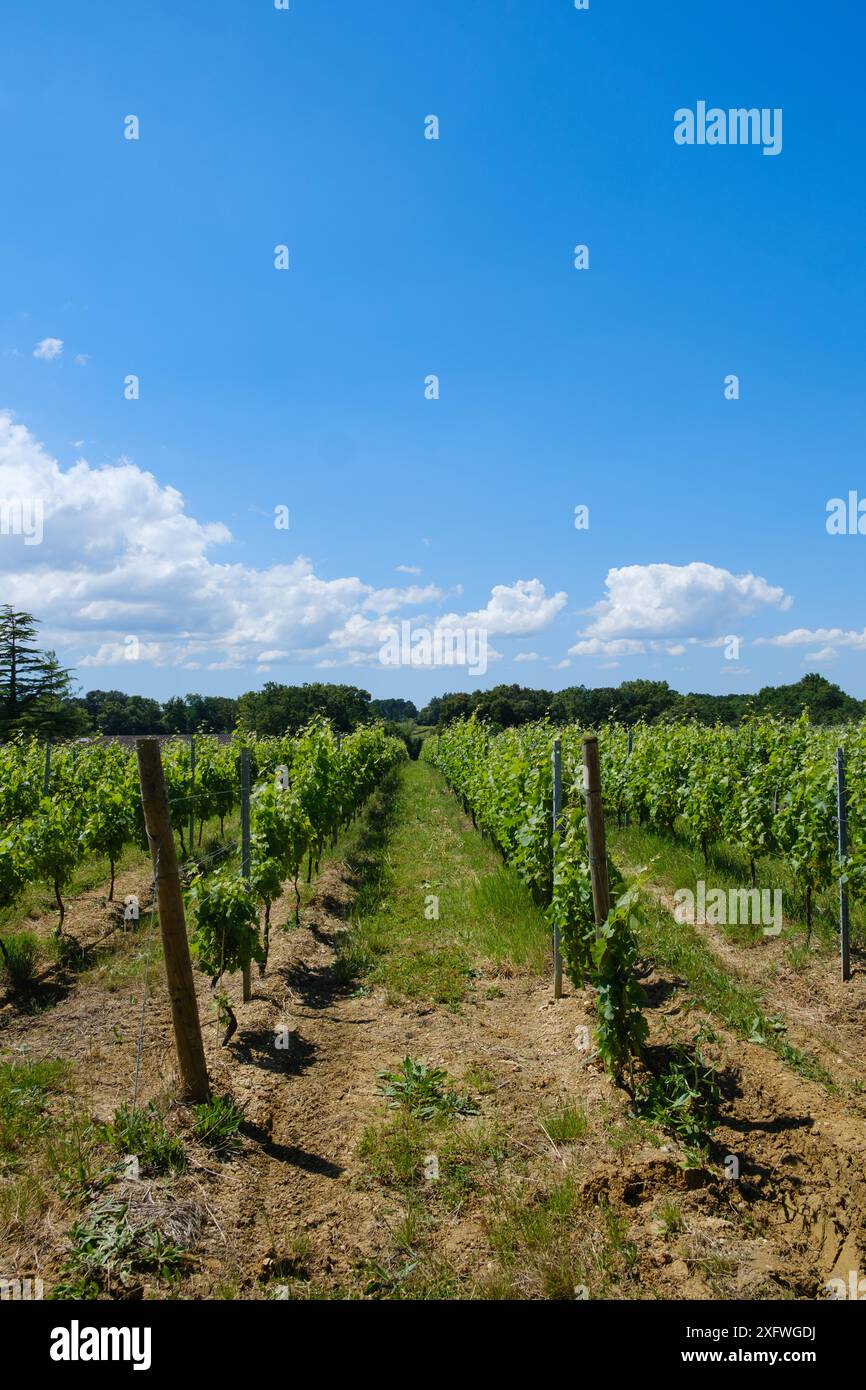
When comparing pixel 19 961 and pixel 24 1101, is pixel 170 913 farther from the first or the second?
pixel 19 961

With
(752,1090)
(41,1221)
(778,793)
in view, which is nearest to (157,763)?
(41,1221)

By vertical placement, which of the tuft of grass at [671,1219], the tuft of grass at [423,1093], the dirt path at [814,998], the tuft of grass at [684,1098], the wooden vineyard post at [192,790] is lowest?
the tuft of grass at [423,1093]

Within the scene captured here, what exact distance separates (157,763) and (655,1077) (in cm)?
387

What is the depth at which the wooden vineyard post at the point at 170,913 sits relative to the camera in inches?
187

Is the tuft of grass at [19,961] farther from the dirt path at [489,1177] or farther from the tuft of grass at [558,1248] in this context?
the tuft of grass at [558,1248]

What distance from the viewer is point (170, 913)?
4781 mm

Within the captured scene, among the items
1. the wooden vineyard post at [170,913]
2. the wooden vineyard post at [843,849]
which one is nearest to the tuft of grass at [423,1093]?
the wooden vineyard post at [170,913]

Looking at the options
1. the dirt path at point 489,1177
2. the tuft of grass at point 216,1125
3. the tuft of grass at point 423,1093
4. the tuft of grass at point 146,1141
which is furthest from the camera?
the tuft of grass at point 423,1093

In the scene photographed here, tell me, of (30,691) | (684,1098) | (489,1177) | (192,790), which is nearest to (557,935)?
(684,1098)

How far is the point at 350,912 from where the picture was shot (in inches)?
423

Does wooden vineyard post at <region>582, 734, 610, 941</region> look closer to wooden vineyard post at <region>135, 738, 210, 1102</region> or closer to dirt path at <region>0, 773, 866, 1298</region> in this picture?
dirt path at <region>0, 773, 866, 1298</region>

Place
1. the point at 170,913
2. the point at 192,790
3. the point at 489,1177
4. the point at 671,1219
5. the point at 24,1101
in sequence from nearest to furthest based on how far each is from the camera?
the point at 671,1219 < the point at 489,1177 < the point at 170,913 < the point at 24,1101 < the point at 192,790

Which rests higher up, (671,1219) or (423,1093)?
(671,1219)

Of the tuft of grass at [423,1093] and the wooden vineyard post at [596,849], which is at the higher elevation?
the wooden vineyard post at [596,849]
